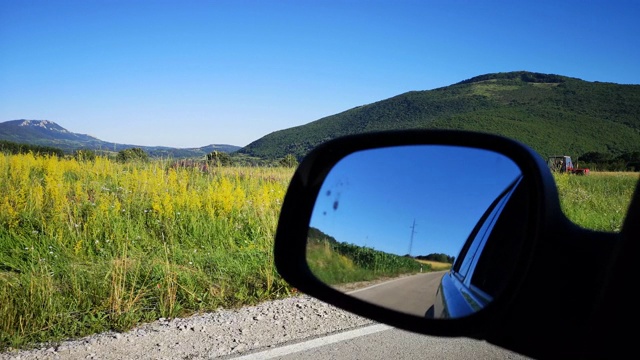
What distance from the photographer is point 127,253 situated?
561cm

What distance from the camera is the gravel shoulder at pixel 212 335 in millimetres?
3371

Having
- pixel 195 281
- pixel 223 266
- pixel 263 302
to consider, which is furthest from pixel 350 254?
pixel 223 266

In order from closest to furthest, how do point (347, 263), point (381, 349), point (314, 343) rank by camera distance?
1. point (347, 263)
2. point (381, 349)
3. point (314, 343)

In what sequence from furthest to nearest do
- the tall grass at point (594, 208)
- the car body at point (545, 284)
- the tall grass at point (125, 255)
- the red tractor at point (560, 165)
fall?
the red tractor at point (560, 165) → the tall grass at point (594, 208) → the tall grass at point (125, 255) → the car body at point (545, 284)

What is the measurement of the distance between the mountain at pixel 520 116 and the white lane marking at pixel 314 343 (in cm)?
6928

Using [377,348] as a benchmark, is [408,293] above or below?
above

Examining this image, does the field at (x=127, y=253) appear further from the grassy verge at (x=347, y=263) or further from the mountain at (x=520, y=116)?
the mountain at (x=520, y=116)

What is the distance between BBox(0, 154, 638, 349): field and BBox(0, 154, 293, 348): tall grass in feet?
0.04

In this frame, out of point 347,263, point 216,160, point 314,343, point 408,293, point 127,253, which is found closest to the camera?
point 408,293

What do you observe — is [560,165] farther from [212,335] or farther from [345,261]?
[345,261]

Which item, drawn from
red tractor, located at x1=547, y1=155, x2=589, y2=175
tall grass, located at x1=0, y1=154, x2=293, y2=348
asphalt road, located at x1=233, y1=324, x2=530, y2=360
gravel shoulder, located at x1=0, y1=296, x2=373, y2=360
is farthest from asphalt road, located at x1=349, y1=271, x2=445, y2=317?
red tractor, located at x1=547, y1=155, x2=589, y2=175

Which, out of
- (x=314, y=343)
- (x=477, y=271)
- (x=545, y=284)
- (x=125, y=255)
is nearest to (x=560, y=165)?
(x=314, y=343)

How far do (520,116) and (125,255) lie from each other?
13883cm

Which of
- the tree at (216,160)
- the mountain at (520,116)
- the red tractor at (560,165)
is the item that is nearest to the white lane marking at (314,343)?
the tree at (216,160)
